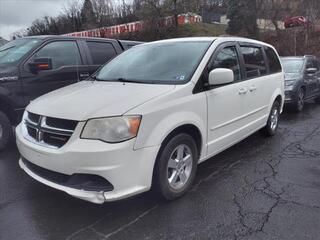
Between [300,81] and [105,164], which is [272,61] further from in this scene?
[105,164]

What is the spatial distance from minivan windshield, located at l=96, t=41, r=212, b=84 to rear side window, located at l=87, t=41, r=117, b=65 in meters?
1.93

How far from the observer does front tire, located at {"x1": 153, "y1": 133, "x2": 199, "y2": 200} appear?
348 centimetres

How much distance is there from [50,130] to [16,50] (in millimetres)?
3299

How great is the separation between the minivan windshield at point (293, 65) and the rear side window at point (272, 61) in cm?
351

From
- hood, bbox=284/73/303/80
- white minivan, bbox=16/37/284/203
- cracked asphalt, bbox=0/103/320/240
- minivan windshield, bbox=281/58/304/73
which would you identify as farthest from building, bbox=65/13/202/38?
cracked asphalt, bbox=0/103/320/240

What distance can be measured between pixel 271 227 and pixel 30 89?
4.39 metres

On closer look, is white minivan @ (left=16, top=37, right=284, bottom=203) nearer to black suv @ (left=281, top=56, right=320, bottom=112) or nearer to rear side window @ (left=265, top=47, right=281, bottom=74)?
rear side window @ (left=265, top=47, right=281, bottom=74)

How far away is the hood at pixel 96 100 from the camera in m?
3.25

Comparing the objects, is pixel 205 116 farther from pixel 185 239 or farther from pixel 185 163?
pixel 185 239

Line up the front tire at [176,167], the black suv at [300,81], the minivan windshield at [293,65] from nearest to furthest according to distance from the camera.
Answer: the front tire at [176,167]
the black suv at [300,81]
the minivan windshield at [293,65]

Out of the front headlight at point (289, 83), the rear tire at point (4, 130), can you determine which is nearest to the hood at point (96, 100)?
the rear tire at point (4, 130)

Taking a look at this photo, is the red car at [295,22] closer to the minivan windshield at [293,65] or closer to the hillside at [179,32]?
the hillside at [179,32]

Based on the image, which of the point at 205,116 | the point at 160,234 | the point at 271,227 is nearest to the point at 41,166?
the point at 160,234

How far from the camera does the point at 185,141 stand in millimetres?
3752
